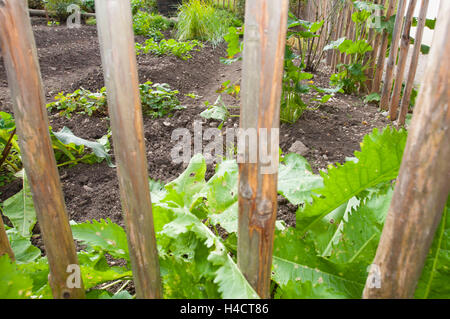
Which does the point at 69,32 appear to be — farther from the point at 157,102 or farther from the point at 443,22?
the point at 443,22

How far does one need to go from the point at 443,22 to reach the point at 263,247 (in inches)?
21.8

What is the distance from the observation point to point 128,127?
694mm

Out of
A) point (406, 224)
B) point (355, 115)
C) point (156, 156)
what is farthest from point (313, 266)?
point (355, 115)

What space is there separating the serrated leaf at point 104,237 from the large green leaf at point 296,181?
56 centimetres

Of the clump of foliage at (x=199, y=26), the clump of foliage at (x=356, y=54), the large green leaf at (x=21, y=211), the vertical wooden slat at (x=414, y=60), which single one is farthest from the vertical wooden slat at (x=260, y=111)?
the clump of foliage at (x=199, y=26)

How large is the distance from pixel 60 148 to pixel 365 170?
5.67ft

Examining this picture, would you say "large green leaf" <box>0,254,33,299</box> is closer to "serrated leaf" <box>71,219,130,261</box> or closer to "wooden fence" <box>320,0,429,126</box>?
"serrated leaf" <box>71,219,130,261</box>

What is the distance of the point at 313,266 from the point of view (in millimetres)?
1050

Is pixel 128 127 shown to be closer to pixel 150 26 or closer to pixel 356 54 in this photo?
pixel 356 54

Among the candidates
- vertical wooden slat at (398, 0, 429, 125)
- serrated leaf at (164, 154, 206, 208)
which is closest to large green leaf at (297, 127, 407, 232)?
serrated leaf at (164, 154, 206, 208)

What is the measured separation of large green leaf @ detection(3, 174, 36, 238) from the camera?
67.1 inches

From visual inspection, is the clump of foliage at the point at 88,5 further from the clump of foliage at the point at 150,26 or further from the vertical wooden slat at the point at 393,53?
the vertical wooden slat at the point at 393,53

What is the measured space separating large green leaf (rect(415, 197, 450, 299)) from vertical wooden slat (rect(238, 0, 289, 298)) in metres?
0.43

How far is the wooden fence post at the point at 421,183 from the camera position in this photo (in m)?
0.57
